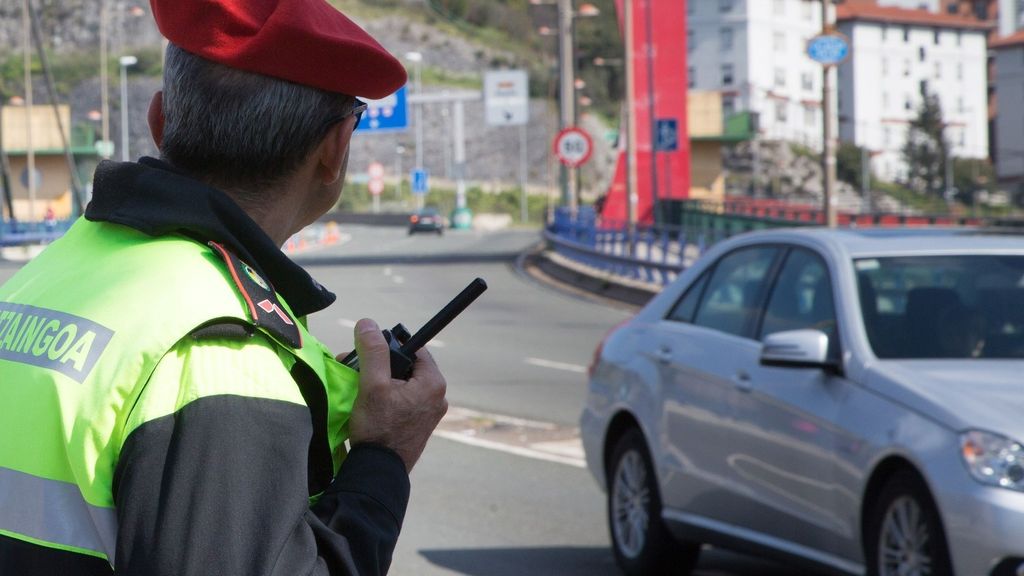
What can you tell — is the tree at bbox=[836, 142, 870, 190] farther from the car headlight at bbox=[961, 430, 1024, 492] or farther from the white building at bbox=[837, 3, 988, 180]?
the car headlight at bbox=[961, 430, 1024, 492]

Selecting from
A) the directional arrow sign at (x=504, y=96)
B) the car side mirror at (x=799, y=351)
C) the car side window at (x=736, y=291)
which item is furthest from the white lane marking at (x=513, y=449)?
the directional arrow sign at (x=504, y=96)

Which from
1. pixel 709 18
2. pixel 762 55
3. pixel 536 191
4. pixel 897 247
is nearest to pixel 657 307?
pixel 897 247

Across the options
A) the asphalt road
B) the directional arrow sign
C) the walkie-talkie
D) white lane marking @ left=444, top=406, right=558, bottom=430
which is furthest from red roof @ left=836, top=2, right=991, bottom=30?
the walkie-talkie

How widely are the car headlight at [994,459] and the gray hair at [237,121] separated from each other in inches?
139

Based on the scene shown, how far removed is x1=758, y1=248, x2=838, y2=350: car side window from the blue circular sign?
1615 centimetres

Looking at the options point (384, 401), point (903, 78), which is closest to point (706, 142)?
point (384, 401)

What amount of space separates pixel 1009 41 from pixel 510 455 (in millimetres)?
119087

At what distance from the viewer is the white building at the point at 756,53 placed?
7288 centimetres

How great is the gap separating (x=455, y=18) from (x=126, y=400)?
162 m

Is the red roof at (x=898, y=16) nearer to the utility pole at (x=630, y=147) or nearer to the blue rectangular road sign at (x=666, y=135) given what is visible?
the utility pole at (x=630, y=147)

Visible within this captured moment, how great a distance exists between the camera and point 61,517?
1.83 metres

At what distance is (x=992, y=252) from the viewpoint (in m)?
6.58

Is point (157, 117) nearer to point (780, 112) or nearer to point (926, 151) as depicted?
point (780, 112)

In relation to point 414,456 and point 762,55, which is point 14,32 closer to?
point 762,55
